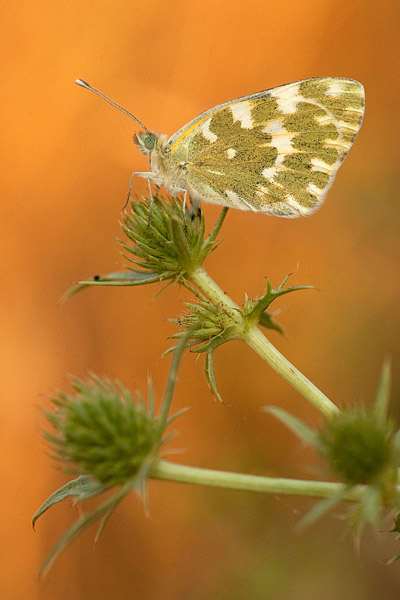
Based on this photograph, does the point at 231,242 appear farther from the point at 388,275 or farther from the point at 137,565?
the point at 137,565

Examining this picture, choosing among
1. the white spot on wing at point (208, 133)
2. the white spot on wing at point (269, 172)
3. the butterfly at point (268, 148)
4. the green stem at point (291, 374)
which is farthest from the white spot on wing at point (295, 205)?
the green stem at point (291, 374)

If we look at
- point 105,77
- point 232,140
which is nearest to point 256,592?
point 232,140

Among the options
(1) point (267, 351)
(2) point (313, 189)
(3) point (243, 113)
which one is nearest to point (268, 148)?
(3) point (243, 113)

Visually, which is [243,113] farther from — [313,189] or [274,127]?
[313,189]

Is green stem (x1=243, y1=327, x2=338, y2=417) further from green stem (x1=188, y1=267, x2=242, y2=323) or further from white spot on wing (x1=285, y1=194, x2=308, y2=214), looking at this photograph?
white spot on wing (x1=285, y1=194, x2=308, y2=214)

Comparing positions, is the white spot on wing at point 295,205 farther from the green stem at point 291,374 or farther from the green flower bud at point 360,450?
the green flower bud at point 360,450

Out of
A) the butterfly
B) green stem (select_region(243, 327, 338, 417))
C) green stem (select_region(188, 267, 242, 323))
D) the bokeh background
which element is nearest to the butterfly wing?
the butterfly

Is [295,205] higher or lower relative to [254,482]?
higher
